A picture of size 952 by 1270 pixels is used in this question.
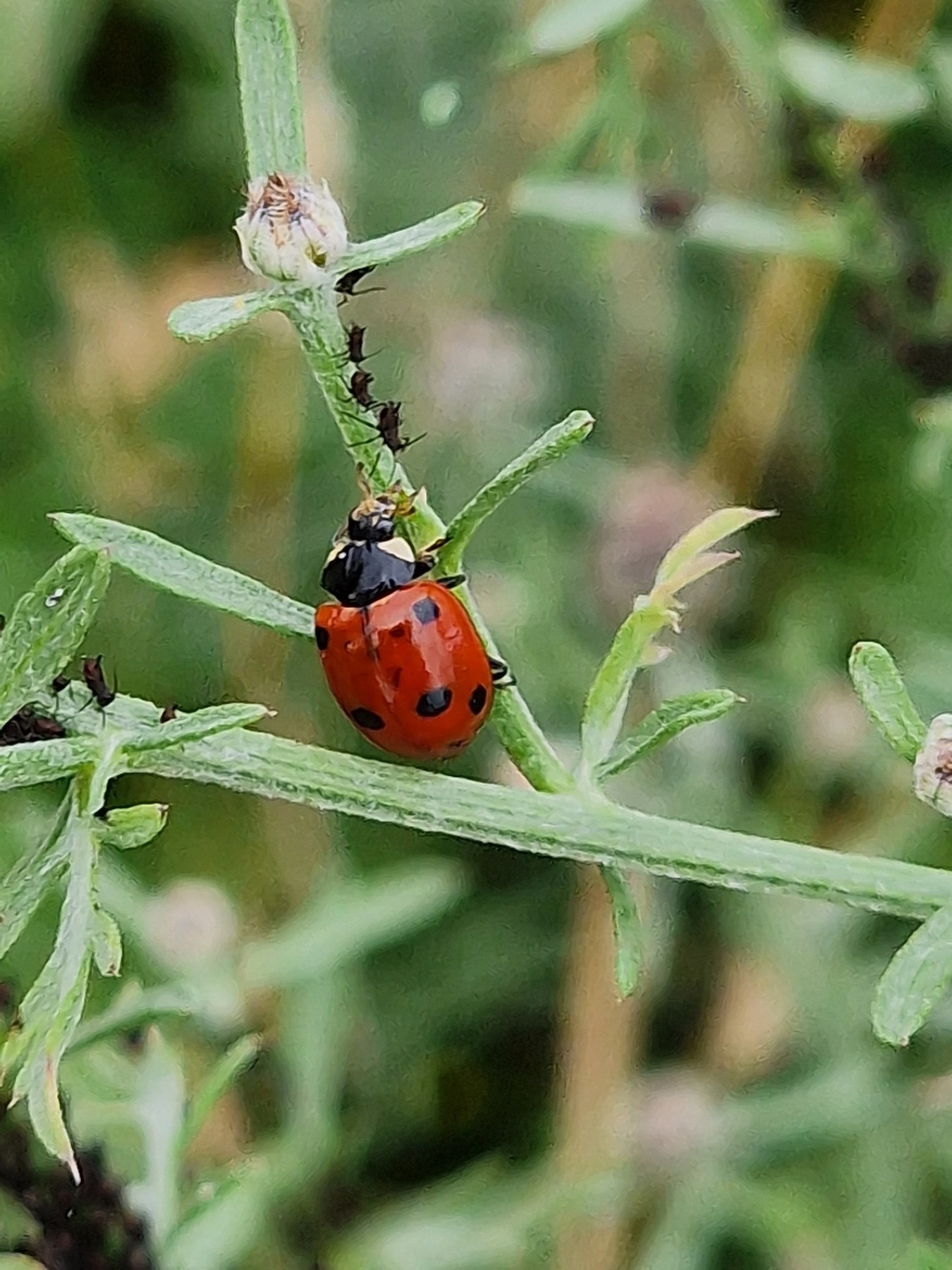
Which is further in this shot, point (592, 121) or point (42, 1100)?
point (592, 121)

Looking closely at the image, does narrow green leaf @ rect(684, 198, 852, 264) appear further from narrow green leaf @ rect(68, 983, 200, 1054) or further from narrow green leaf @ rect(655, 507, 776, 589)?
narrow green leaf @ rect(68, 983, 200, 1054)

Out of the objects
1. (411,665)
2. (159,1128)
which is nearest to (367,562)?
(411,665)

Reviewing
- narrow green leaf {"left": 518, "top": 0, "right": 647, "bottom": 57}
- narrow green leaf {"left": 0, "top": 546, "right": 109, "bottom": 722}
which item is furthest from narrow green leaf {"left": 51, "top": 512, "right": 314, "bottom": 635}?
narrow green leaf {"left": 518, "top": 0, "right": 647, "bottom": 57}

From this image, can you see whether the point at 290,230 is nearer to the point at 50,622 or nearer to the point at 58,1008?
the point at 50,622

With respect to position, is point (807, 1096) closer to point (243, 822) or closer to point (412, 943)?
point (412, 943)

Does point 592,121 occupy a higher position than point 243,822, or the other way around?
point 592,121

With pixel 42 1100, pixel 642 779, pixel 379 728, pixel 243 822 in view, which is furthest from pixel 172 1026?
pixel 42 1100

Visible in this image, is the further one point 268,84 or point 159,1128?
point 159,1128
